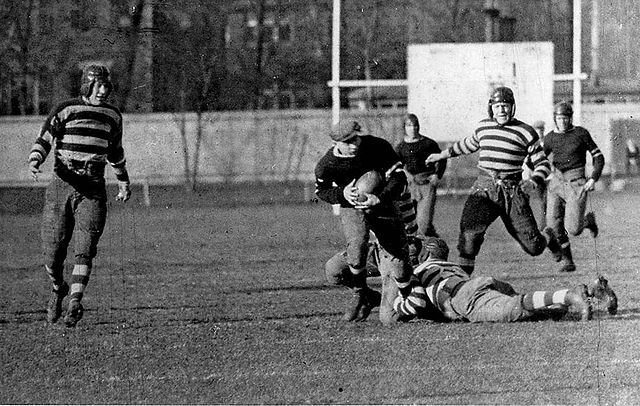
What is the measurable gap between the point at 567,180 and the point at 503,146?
6.24 ft

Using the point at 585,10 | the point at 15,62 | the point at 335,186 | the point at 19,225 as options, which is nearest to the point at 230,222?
the point at 19,225

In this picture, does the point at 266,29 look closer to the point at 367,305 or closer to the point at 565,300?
the point at 367,305

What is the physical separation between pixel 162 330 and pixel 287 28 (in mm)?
16281

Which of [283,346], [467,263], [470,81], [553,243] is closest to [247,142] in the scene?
[470,81]

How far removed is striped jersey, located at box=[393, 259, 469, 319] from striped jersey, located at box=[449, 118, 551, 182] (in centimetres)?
168

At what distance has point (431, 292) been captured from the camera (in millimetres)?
6223

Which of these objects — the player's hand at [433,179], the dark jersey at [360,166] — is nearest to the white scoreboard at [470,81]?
the player's hand at [433,179]

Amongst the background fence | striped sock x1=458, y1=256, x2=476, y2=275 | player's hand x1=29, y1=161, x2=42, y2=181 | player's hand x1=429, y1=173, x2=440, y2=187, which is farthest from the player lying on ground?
the background fence

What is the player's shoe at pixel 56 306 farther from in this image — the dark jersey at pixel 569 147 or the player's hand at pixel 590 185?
the dark jersey at pixel 569 147

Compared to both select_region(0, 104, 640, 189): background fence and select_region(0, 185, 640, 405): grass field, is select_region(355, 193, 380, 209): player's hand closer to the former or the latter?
select_region(0, 185, 640, 405): grass field

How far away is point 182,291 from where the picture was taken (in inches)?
325

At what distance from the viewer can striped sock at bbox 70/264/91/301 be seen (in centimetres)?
659

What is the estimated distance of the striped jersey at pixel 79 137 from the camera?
659cm

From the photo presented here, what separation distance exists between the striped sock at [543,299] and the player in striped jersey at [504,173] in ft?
5.85
